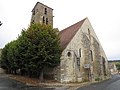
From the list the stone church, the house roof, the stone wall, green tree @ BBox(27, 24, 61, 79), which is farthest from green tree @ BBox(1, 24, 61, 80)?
the house roof

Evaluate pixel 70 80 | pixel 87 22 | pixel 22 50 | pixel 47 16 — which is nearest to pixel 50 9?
pixel 47 16

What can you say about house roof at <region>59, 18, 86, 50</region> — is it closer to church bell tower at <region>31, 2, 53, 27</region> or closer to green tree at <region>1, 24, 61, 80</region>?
green tree at <region>1, 24, 61, 80</region>

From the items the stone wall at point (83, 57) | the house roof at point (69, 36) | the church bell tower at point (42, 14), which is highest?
the church bell tower at point (42, 14)

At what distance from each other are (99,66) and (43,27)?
→ 1245 centimetres

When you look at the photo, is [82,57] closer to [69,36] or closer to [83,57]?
[83,57]

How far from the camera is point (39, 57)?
22.7m

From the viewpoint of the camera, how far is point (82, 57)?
27219 mm

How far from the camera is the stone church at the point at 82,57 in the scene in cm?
2469

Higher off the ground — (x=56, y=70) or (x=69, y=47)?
(x=69, y=47)

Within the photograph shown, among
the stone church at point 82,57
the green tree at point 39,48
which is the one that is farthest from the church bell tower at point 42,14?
the green tree at point 39,48

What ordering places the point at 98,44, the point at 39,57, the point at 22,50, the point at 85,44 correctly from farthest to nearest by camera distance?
the point at 98,44 < the point at 85,44 < the point at 22,50 < the point at 39,57

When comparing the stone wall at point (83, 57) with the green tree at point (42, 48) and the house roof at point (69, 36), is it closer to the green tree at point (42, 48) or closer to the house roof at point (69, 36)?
the house roof at point (69, 36)

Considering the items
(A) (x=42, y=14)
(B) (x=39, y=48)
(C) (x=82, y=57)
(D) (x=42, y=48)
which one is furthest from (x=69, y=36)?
(A) (x=42, y=14)

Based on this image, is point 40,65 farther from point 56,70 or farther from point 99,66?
point 99,66
